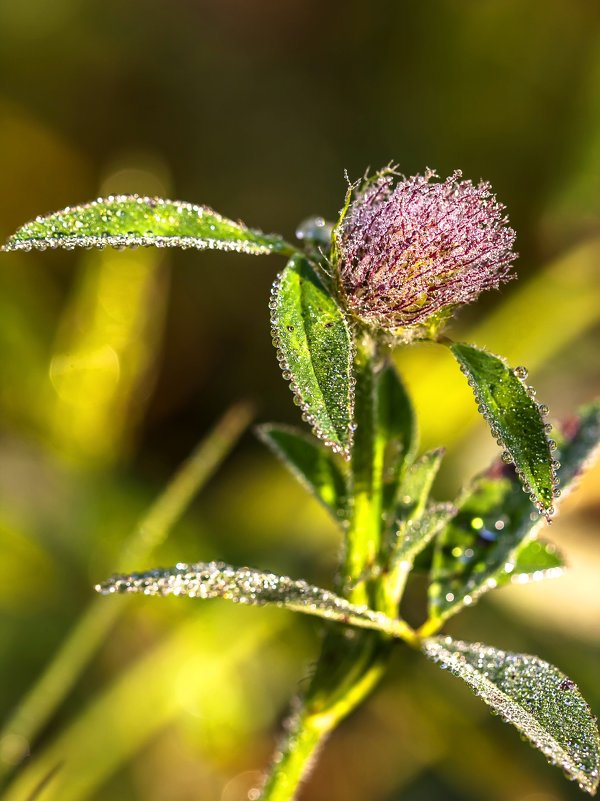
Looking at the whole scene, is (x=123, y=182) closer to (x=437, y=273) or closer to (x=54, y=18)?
(x=54, y=18)

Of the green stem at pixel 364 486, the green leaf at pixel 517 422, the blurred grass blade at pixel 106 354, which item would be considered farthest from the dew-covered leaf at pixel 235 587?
the blurred grass blade at pixel 106 354

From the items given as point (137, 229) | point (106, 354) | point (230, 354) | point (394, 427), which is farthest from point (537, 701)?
point (230, 354)

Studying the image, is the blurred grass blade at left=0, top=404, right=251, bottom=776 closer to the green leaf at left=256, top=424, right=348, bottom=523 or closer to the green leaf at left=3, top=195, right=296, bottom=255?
the green leaf at left=256, top=424, right=348, bottom=523

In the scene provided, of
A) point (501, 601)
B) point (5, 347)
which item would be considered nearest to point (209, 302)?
point (5, 347)

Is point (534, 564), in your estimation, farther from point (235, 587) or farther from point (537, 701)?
point (235, 587)

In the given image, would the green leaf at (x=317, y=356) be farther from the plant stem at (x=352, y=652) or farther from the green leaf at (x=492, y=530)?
the green leaf at (x=492, y=530)

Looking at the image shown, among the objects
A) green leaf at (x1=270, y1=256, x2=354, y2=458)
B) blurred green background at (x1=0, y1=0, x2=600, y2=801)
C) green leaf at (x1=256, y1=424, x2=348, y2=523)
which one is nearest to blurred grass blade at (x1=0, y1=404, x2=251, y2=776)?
blurred green background at (x1=0, y1=0, x2=600, y2=801)
